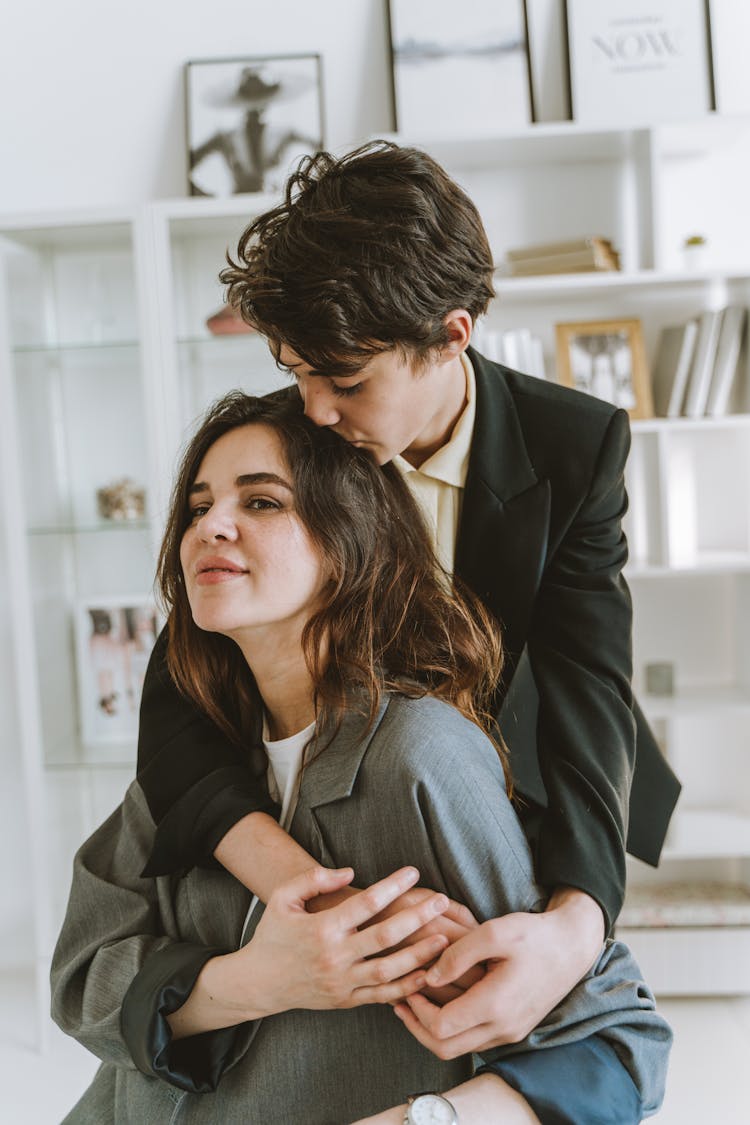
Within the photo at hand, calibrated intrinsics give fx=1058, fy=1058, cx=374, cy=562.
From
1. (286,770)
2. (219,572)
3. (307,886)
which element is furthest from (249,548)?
(307,886)

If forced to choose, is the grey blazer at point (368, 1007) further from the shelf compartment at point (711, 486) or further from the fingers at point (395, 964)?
the shelf compartment at point (711, 486)

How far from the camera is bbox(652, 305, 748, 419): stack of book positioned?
2.81 m

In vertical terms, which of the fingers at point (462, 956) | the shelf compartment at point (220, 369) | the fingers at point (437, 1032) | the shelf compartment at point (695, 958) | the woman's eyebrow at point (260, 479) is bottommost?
the shelf compartment at point (695, 958)

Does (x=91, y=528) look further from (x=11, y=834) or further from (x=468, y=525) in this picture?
(x=468, y=525)

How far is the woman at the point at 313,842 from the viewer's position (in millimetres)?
1064

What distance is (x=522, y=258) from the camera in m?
2.83

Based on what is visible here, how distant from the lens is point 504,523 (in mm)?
1418

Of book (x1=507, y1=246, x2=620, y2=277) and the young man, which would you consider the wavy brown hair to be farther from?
book (x1=507, y1=246, x2=620, y2=277)

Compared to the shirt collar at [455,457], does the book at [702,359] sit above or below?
above

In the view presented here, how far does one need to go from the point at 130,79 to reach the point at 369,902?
2770 mm

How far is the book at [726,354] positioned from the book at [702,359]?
16 mm

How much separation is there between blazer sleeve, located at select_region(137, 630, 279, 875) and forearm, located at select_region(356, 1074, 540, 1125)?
342 millimetres

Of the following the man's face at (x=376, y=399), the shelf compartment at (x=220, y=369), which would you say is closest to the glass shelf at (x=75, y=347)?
the shelf compartment at (x=220, y=369)

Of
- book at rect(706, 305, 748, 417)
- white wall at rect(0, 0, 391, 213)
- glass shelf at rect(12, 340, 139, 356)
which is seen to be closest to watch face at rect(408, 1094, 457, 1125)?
book at rect(706, 305, 748, 417)
